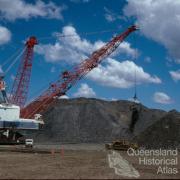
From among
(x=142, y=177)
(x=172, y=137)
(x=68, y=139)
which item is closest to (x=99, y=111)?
(x=68, y=139)

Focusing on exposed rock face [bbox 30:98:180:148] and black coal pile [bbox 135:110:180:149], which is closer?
black coal pile [bbox 135:110:180:149]

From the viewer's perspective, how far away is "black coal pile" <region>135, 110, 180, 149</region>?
63156mm

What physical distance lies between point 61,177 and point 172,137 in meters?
44.1

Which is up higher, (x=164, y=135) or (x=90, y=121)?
(x=90, y=121)

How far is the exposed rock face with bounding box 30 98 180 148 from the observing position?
89250 millimetres

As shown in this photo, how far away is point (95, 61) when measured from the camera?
75.6m

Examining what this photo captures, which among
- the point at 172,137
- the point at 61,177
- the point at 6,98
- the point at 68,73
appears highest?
the point at 68,73

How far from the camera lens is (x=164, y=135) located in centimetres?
6644

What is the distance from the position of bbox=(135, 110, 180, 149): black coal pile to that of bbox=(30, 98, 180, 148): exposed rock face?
46.6 feet

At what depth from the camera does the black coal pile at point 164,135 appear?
63.2 metres

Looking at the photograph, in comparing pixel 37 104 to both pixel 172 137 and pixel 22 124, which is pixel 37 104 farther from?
pixel 172 137

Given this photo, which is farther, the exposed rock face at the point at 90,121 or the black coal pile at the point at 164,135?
the exposed rock face at the point at 90,121

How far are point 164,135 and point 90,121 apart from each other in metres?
30.1

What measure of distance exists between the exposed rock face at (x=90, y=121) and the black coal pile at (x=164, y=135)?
14189mm
